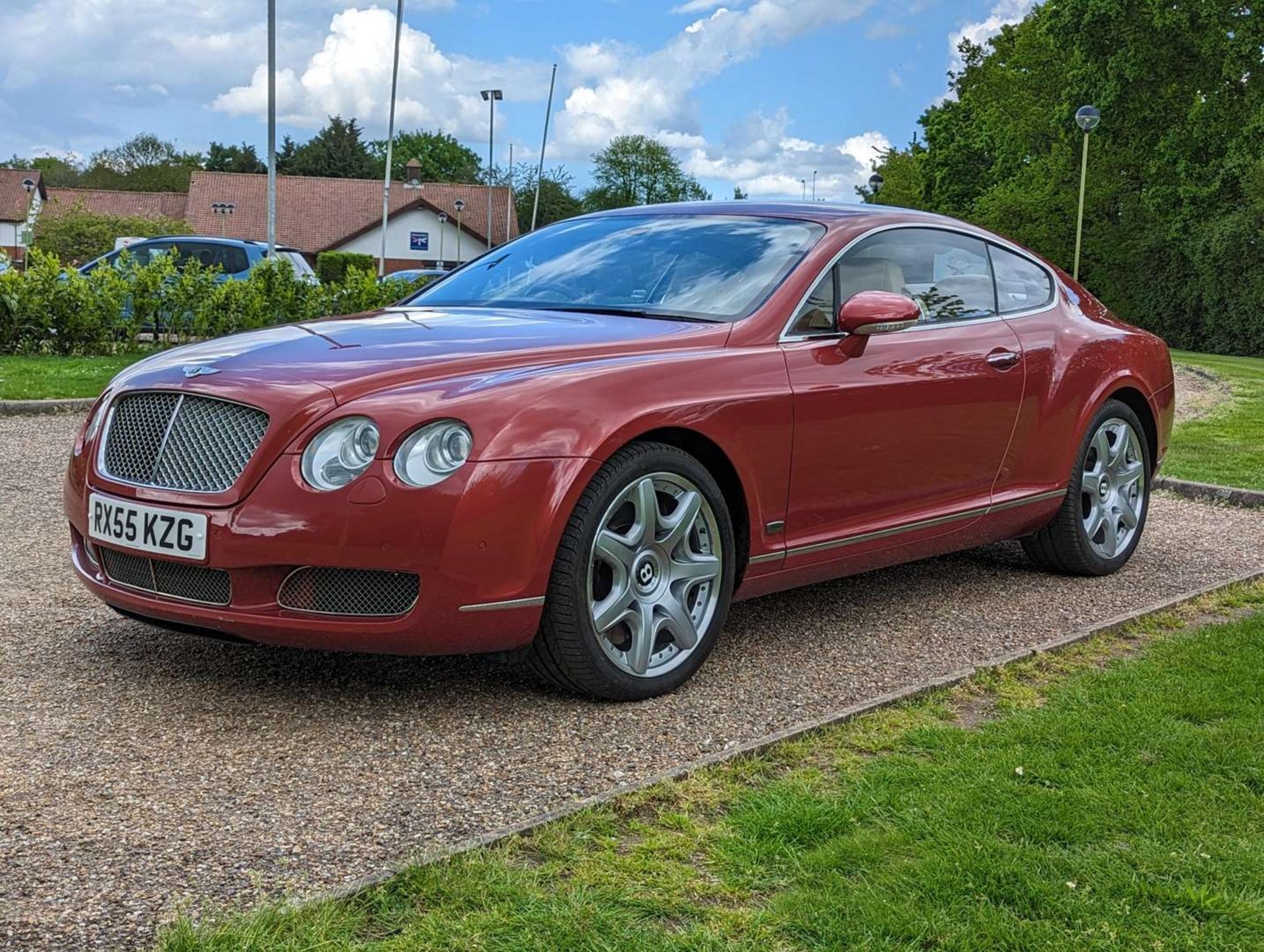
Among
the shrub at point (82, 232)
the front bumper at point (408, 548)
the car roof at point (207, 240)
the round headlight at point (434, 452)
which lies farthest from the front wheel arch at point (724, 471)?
the shrub at point (82, 232)

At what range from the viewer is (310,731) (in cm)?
390

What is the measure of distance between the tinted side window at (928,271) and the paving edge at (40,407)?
8071 millimetres

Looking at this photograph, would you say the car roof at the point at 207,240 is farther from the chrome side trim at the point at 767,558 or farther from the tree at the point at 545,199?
the tree at the point at 545,199

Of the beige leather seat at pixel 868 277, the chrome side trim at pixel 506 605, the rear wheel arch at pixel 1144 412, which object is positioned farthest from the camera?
the rear wheel arch at pixel 1144 412

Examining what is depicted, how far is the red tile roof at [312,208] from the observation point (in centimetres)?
7288

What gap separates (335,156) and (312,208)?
30858mm

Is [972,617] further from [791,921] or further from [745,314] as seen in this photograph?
[791,921]

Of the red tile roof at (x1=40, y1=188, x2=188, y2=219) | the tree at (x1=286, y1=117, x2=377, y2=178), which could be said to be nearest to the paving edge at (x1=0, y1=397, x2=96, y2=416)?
the red tile roof at (x1=40, y1=188, x2=188, y2=219)

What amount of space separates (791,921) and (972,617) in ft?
9.83

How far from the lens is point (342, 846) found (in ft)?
10.2

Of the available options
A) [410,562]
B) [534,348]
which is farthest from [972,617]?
[410,562]

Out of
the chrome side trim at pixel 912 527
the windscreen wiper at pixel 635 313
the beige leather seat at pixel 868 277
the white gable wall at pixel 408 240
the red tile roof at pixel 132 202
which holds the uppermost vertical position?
the red tile roof at pixel 132 202

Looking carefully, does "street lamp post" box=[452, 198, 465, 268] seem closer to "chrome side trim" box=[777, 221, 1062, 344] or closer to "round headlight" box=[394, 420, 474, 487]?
"chrome side trim" box=[777, 221, 1062, 344]

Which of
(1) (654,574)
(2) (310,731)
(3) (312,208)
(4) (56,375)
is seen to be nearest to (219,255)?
(4) (56,375)
